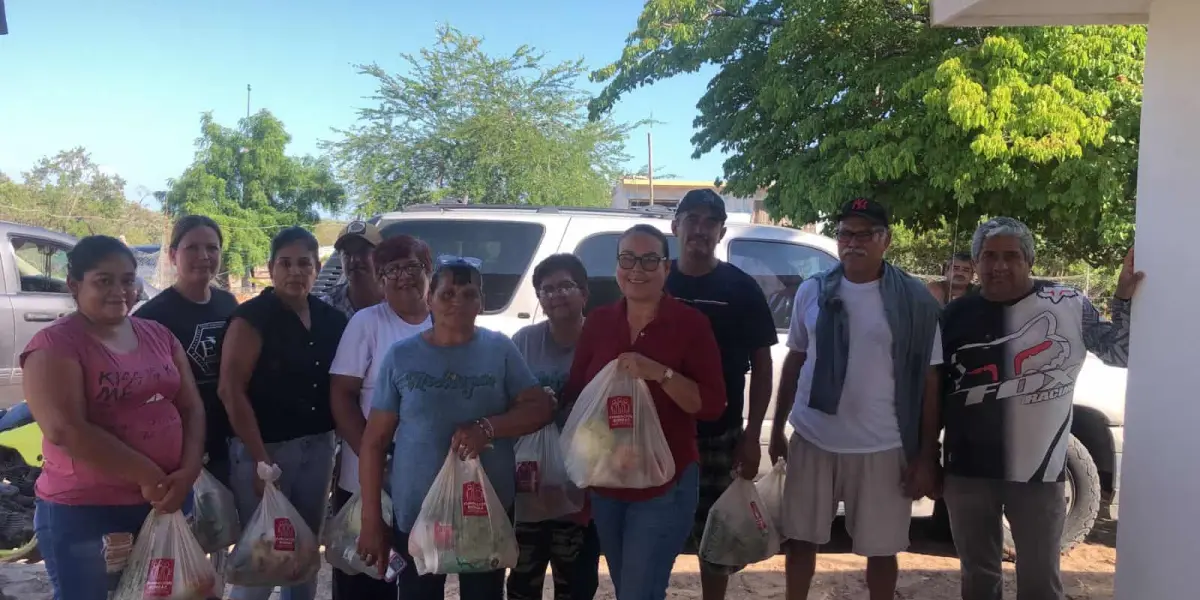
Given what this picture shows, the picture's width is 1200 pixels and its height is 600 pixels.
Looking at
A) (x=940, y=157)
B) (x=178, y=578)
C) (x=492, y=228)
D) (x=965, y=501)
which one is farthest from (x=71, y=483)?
(x=940, y=157)

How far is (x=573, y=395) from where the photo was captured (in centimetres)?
287

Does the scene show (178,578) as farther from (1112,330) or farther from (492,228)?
(1112,330)

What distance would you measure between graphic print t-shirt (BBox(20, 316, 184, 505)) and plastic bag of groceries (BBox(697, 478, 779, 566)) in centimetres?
199

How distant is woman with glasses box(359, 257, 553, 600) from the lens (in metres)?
2.61

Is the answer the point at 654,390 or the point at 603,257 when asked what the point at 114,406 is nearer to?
the point at 654,390

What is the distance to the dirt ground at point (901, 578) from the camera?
4.29 m

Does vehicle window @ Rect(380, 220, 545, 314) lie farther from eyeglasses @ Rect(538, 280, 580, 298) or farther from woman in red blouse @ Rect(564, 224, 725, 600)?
woman in red blouse @ Rect(564, 224, 725, 600)

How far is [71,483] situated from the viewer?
2.63m

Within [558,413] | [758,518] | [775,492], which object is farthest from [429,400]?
[775,492]

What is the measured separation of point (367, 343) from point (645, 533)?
1200mm

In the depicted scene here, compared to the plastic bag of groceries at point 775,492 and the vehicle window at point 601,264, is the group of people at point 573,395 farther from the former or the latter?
the vehicle window at point 601,264

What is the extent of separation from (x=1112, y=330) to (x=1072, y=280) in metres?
12.5

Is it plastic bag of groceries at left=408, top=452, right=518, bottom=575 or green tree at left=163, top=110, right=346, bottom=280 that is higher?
green tree at left=163, top=110, right=346, bottom=280

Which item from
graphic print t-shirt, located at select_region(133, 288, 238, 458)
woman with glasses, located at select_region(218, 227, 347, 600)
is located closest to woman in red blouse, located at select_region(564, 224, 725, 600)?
woman with glasses, located at select_region(218, 227, 347, 600)
